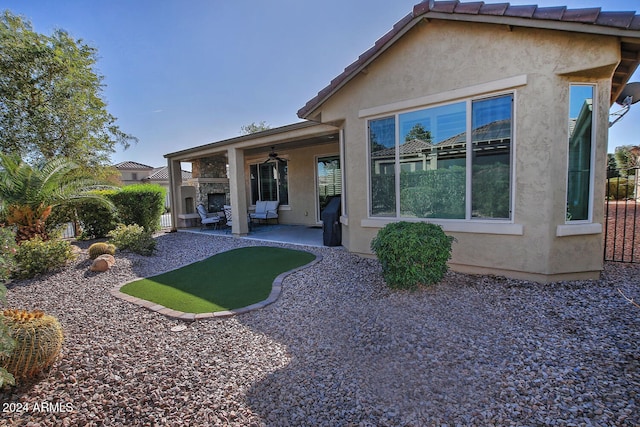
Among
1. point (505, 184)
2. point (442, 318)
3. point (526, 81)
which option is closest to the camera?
point (442, 318)

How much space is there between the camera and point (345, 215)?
26.5 feet

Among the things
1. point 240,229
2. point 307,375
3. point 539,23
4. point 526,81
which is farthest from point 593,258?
point 240,229

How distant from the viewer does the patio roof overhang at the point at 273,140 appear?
28.4 ft

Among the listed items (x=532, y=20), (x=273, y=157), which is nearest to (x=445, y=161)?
(x=532, y=20)

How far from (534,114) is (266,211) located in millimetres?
10842

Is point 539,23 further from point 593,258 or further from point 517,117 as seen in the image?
point 593,258

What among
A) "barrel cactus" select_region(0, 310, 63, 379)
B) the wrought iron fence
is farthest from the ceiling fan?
the wrought iron fence

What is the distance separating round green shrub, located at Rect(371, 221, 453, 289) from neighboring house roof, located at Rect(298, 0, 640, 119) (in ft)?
11.3

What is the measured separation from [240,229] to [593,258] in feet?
31.7

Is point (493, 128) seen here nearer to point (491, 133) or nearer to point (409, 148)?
point (491, 133)

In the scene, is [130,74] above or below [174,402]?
above

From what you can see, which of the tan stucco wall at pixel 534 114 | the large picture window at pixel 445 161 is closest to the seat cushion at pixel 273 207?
the large picture window at pixel 445 161

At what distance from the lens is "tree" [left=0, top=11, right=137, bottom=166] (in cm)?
1367

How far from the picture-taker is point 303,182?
43.0 feet
